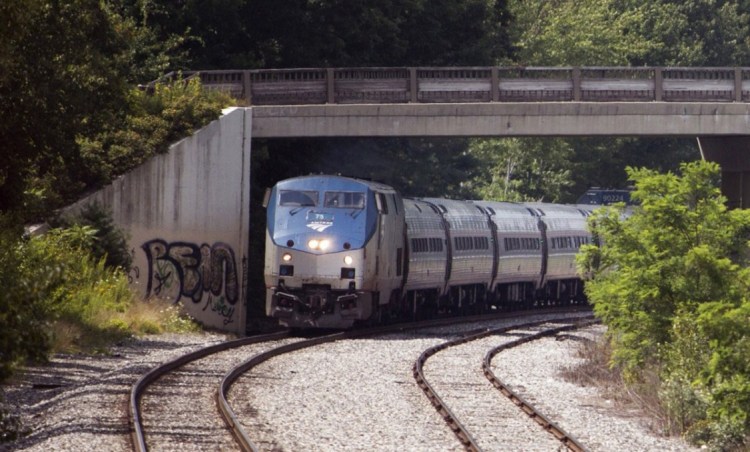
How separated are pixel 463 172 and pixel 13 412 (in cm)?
4613

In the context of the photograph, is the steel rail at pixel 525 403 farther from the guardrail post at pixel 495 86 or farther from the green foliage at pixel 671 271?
the guardrail post at pixel 495 86

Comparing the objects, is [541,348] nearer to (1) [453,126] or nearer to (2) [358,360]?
(2) [358,360]

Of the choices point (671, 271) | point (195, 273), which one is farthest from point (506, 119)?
point (671, 271)

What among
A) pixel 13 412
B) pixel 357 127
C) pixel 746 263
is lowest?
pixel 13 412

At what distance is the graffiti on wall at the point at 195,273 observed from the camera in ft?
105

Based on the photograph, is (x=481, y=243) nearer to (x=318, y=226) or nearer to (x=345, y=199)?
(x=345, y=199)

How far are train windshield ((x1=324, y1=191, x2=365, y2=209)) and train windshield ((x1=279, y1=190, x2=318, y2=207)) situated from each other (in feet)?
0.91

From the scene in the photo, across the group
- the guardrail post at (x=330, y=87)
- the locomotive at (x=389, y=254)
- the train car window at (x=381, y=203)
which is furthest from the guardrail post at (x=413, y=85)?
the train car window at (x=381, y=203)

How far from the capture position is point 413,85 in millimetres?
36469

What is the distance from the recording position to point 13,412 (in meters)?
16.9

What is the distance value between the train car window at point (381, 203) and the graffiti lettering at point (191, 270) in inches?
178

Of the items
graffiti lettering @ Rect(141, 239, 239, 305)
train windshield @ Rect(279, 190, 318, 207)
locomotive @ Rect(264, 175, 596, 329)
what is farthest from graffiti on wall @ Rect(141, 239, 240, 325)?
train windshield @ Rect(279, 190, 318, 207)

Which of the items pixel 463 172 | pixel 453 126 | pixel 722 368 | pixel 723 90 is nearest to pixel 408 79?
pixel 453 126

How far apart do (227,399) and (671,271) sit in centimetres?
664
